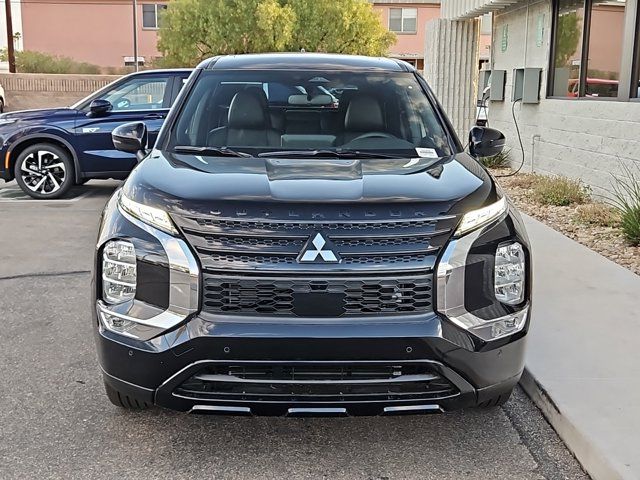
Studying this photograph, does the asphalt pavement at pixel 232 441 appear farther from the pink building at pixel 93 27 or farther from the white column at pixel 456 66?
the pink building at pixel 93 27

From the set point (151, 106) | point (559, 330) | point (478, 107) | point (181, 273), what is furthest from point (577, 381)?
point (478, 107)

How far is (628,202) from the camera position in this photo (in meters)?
8.60

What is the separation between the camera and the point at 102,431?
12.1 feet

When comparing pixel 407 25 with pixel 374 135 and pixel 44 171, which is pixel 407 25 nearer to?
pixel 44 171

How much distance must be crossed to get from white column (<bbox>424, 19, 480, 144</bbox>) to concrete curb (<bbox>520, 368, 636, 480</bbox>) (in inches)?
489

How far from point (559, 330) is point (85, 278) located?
12.9 feet

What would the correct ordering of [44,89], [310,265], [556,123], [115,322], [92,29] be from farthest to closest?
[92,29] → [44,89] → [556,123] → [115,322] → [310,265]

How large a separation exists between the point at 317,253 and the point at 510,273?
87cm

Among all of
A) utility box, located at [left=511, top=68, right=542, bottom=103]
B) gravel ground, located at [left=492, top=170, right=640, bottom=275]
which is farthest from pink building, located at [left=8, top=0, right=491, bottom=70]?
gravel ground, located at [left=492, top=170, right=640, bottom=275]

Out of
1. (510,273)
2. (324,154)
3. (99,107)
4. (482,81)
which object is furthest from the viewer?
(482,81)

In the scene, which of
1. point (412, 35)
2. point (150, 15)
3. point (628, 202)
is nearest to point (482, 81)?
point (628, 202)

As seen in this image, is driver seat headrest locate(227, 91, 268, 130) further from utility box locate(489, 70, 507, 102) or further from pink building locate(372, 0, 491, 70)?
pink building locate(372, 0, 491, 70)

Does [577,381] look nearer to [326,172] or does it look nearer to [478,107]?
[326,172]

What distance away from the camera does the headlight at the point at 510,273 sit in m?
3.26
